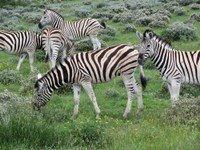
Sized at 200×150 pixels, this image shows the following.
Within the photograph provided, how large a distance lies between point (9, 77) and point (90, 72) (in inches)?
185

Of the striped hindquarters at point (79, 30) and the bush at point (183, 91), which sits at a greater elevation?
the striped hindquarters at point (79, 30)

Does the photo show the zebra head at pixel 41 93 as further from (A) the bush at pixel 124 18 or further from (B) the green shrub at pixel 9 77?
(A) the bush at pixel 124 18

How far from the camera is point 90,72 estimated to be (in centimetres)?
1170

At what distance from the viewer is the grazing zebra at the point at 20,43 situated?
1767 centimetres

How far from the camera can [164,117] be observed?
33.8 feet

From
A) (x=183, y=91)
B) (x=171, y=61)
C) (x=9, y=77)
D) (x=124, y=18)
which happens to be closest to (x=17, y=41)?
(x=9, y=77)

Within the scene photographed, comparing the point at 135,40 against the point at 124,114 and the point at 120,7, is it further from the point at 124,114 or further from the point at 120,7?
the point at 120,7

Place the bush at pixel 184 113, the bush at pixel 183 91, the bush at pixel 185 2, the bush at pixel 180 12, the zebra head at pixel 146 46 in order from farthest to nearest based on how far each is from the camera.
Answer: the bush at pixel 185 2 → the bush at pixel 180 12 → the bush at pixel 183 91 → the zebra head at pixel 146 46 → the bush at pixel 184 113

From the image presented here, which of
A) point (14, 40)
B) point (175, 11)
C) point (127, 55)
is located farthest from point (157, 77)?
point (175, 11)

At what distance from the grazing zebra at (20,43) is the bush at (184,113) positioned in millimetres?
8291

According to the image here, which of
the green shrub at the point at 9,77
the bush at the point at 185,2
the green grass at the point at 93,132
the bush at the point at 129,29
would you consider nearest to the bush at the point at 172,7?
the bush at the point at 185,2

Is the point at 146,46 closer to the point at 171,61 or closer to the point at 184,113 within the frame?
the point at 171,61

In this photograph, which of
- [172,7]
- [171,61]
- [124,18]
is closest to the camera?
[171,61]

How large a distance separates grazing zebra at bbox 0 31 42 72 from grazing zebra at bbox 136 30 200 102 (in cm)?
633
